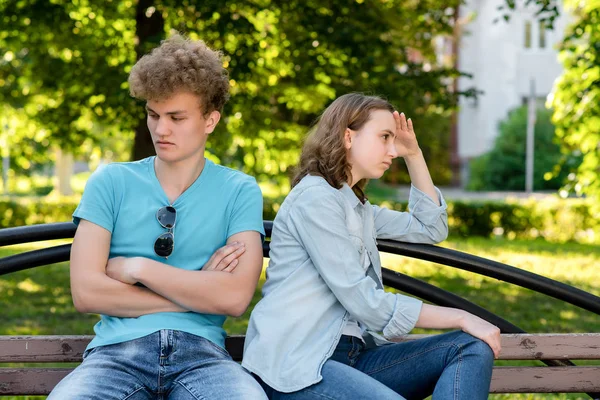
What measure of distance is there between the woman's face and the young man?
37 centimetres

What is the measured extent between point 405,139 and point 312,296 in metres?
0.86

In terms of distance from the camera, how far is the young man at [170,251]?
9.25 feet

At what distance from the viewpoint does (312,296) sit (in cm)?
290

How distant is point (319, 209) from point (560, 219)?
18.2m

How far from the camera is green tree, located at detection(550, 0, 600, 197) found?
9.48 meters

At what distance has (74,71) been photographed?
12.2 metres

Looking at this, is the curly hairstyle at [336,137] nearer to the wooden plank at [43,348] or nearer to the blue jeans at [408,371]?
the blue jeans at [408,371]

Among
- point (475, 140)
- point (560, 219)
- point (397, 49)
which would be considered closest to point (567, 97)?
point (397, 49)

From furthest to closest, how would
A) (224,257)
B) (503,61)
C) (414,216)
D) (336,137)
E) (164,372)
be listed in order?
(503,61) < (414,216) < (336,137) < (224,257) < (164,372)

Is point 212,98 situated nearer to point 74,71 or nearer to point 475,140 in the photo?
point 74,71

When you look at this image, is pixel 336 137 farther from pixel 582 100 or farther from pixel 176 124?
pixel 582 100

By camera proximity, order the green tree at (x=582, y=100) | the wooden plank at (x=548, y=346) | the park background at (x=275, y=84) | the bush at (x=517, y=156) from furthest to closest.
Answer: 1. the bush at (x=517, y=156)
2. the park background at (x=275, y=84)
3. the green tree at (x=582, y=100)
4. the wooden plank at (x=548, y=346)

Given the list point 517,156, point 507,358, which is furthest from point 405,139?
point 517,156

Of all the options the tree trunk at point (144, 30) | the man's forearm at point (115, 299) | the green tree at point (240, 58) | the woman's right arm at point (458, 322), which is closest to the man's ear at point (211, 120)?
the man's forearm at point (115, 299)
